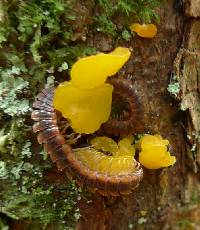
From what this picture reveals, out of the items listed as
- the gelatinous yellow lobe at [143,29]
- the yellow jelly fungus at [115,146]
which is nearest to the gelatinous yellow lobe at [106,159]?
the yellow jelly fungus at [115,146]

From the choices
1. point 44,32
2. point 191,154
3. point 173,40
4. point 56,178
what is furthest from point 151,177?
point 44,32

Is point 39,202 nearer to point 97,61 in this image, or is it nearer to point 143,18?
point 97,61

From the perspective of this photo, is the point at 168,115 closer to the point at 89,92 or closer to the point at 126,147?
the point at 126,147

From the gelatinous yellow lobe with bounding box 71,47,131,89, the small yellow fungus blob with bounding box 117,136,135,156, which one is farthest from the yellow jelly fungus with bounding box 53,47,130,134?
the small yellow fungus blob with bounding box 117,136,135,156

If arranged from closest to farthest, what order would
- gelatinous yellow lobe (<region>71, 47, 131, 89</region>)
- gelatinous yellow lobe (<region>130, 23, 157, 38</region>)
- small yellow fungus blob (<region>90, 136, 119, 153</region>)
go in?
gelatinous yellow lobe (<region>71, 47, 131, 89</region>) → small yellow fungus blob (<region>90, 136, 119, 153</region>) → gelatinous yellow lobe (<region>130, 23, 157, 38</region>)

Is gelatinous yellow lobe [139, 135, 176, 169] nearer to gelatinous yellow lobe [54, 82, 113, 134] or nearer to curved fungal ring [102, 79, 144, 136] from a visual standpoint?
curved fungal ring [102, 79, 144, 136]

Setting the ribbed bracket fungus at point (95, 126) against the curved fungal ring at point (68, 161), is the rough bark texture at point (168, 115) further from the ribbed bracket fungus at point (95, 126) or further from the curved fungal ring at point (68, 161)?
the curved fungal ring at point (68, 161)
